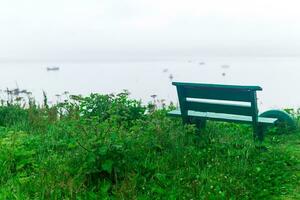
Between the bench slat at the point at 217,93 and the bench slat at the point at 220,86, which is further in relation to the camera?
the bench slat at the point at 217,93

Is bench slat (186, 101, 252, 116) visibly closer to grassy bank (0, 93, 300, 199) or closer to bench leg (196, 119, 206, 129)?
bench leg (196, 119, 206, 129)

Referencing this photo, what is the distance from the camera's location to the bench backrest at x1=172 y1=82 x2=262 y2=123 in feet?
23.5

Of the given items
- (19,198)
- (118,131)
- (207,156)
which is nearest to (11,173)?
(19,198)

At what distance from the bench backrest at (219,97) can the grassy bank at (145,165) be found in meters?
0.41

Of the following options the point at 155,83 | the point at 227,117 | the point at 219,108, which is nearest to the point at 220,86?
the point at 219,108

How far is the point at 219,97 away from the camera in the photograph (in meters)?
7.42

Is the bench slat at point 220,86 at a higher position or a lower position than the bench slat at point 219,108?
higher

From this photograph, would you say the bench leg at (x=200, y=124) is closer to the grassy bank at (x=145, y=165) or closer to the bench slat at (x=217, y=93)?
the grassy bank at (x=145, y=165)

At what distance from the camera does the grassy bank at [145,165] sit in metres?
5.39

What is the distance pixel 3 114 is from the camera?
393 inches

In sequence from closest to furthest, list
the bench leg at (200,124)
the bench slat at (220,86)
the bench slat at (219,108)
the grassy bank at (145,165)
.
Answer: the grassy bank at (145,165) < the bench slat at (220,86) < the bench slat at (219,108) < the bench leg at (200,124)

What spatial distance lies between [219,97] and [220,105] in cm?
16

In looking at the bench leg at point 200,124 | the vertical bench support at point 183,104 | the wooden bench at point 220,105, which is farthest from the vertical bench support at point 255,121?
the vertical bench support at point 183,104

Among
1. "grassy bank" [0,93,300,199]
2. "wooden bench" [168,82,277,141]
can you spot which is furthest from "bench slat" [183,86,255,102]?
"grassy bank" [0,93,300,199]
